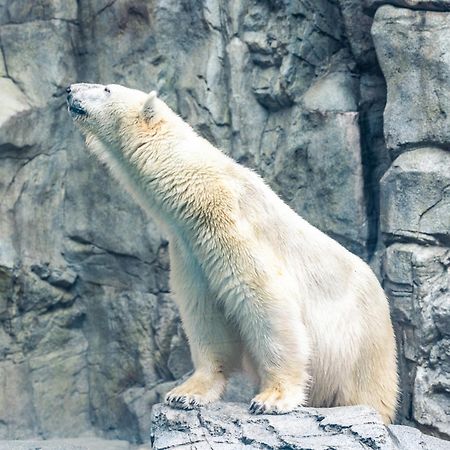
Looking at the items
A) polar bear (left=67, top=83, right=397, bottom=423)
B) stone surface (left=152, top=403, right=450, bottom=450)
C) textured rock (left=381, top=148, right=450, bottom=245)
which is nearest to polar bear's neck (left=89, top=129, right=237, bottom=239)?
polar bear (left=67, top=83, right=397, bottom=423)

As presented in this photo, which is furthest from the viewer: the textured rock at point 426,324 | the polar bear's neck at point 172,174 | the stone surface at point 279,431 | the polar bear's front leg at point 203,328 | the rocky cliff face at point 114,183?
the rocky cliff face at point 114,183

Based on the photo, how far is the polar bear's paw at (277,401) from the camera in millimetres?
4129

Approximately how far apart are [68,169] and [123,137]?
1.93 meters

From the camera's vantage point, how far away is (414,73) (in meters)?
5.43

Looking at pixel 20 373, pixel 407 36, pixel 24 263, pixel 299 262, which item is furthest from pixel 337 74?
pixel 20 373

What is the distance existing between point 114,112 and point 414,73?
5.97ft

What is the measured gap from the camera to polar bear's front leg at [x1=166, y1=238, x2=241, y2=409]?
178 inches

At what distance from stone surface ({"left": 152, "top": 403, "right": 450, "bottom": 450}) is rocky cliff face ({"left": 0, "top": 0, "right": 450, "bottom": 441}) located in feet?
4.85

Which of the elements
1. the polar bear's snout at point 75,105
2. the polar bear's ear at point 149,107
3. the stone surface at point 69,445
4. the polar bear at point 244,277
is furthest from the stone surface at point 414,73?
the stone surface at point 69,445

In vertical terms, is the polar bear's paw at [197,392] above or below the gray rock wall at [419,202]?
below

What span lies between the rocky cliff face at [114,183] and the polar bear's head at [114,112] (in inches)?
56.4

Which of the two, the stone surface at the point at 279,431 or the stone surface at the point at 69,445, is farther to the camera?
the stone surface at the point at 69,445

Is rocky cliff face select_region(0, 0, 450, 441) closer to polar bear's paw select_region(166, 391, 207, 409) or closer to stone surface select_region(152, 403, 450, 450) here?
stone surface select_region(152, 403, 450, 450)

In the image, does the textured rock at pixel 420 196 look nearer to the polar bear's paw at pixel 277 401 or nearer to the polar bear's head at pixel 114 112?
the polar bear's head at pixel 114 112
